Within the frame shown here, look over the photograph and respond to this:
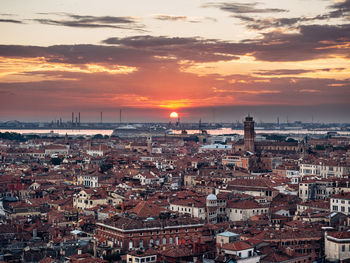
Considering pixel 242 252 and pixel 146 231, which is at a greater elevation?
pixel 242 252

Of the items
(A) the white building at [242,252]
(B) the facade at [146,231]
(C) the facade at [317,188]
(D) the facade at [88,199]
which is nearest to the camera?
(A) the white building at [242,252]

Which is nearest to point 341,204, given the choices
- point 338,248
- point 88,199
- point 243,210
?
point 243,210

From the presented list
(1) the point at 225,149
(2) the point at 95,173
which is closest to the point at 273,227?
(2) the point at 95,173

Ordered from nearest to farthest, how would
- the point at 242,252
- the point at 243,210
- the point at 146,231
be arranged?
the point at 242,252 → the point at 146,231 → the point at 243,210

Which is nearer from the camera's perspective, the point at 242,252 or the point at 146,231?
the point at 242,252

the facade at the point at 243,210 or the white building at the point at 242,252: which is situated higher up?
the white building at the point at 242,252

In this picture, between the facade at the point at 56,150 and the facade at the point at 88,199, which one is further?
the facade at the point at 56,150

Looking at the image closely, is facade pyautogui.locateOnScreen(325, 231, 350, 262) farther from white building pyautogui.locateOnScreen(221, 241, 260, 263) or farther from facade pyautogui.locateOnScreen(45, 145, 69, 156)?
facade pyautogui.locateOnScreen(45, 145, 69, 156)

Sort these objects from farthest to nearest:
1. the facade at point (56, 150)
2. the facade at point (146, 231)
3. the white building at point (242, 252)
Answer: the facade at point (56, 150) → the facade at point (146, 231) → the white building at point (242, 252)

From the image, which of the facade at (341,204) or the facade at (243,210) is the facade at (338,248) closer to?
the facade at (341,204)

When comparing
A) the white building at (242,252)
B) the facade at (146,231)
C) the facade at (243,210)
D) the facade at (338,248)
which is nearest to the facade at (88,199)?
the facade at (243,210)

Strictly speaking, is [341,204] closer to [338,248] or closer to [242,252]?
[338,248]
